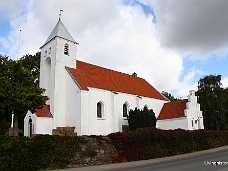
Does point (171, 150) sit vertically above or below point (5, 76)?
below

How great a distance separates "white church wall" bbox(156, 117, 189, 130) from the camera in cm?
4547

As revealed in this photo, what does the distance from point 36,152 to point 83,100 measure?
59.3ft

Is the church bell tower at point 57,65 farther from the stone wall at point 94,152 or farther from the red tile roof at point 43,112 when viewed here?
the stone wall at point 94,152

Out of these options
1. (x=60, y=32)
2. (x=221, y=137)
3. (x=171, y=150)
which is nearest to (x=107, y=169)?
(x=171, y=150)

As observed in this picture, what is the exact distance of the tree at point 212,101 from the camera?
190ft

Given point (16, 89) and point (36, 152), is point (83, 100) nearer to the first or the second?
point (16, 89)

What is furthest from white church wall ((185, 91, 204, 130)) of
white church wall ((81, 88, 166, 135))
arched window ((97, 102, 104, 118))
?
arched window ((97, 102, 104, 118))

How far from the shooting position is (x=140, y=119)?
1674 inches

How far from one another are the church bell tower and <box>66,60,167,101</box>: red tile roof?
1.41m

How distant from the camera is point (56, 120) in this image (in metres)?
39.9

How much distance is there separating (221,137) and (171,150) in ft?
34.1

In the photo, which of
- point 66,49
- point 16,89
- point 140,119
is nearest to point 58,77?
point 66,49

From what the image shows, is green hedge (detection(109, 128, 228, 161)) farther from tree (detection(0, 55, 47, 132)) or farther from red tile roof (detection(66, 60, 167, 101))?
red tile roof (detection(66, 60, 167, 101))

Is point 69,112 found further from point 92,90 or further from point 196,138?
point 196,138
